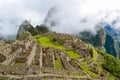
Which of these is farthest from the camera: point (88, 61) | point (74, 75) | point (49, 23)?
point (49, 23)

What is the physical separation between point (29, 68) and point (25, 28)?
117m

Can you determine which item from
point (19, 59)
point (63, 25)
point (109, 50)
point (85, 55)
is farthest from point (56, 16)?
point (19, 59)

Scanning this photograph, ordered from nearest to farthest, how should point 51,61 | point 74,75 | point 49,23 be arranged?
point 74,75
point 51,61
point 49,23

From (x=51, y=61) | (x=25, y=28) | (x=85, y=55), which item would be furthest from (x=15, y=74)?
(x=25, y=28)

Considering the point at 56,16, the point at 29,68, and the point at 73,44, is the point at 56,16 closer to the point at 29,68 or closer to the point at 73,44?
the point at 73,44

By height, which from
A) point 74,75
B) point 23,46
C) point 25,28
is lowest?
point 74,75

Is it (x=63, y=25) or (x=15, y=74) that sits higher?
(x=63, y=25)

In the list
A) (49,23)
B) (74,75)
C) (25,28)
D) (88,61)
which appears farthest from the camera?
(49,23)

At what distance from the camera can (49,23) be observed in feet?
580

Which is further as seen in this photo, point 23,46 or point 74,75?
point 23,46

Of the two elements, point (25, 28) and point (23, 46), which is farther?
point (25, 28)

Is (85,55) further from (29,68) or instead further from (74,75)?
(29,68)

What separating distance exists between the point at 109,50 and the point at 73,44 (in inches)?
3826

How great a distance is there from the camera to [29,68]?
38219mm
